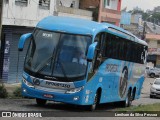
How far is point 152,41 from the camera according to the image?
307ft

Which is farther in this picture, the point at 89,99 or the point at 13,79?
the point at 13,79

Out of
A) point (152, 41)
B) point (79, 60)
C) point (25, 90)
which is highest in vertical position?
point (79, 60)

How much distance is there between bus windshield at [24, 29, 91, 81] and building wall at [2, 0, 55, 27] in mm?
12674

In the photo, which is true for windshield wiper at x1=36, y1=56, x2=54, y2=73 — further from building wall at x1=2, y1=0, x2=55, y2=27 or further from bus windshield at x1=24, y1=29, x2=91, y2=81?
building wall at x1=2, y1=0, x2=55, y2=27

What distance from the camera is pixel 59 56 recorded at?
16.7 metres

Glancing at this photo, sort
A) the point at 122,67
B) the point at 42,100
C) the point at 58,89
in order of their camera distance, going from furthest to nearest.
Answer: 1. the point at 122,67
2. the point at 42,100
3. the point at 58,89

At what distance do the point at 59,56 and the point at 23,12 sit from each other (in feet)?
48.9

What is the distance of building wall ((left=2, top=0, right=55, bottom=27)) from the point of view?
96.7 ft

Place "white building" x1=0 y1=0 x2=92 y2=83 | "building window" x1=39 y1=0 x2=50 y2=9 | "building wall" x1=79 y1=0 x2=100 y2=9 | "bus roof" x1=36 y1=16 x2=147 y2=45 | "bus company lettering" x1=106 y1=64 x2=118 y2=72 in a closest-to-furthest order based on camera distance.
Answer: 1. "bus roof" x1=36 y1=16 x2=147 y2=45
2. "bus company lettering" x1=106 y1=64 x2=118 y2=72
3. "white building" x1=0 y1=0 x2=92 y2=83
4. "building window" x1=39 y1=0 x2=50 y2=9
5. "building wall" x1=79 y1=0 x2=100 y2=9

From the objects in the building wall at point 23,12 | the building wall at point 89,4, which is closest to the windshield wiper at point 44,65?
the building wall at point 23,12

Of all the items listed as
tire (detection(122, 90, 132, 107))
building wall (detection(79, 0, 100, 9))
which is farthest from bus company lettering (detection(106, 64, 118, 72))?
building wall (detection(79, 0, 100, 9))

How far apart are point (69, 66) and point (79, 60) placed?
0.40 m

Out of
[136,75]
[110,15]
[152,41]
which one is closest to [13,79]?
[136,75]

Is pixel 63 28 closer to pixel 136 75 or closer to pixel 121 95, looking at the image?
pixel 121 95
